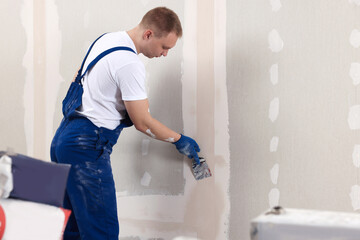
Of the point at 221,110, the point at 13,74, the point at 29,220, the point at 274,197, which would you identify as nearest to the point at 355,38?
Answer: the point at 221,110

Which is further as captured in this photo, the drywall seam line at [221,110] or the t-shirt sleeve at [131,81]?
the drywall seam line at [221,110]

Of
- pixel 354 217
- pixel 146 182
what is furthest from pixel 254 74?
pixel 354 217

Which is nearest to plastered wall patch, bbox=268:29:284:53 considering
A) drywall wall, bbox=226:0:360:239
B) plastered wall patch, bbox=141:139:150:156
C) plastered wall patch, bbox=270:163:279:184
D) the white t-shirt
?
A: drywall wall, bbox=226:0:360:239

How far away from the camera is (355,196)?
1.85 meters

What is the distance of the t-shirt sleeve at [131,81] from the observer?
1.68 metres

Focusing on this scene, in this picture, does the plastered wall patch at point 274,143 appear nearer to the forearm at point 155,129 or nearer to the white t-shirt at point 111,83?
the forearm at point 155,129

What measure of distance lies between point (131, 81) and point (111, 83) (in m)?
0.11

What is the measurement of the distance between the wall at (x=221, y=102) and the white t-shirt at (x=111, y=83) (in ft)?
1.42

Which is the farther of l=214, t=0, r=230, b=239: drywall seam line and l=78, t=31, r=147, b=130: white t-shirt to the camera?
l=214, t=0, r=230, b=239: drywall seam line

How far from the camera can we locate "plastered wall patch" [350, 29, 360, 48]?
1.82m

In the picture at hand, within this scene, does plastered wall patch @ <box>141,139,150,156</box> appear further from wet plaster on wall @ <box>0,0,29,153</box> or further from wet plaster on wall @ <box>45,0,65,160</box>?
wet plaster on wall @ <box>0,0,29,153</box>

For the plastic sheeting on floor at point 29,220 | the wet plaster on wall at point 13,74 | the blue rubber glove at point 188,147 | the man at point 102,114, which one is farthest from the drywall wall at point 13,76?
the plastic sheeting on floor at point 29,220

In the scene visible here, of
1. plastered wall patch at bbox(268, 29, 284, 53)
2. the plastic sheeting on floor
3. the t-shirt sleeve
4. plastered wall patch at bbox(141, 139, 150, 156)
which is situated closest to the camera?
the plastic sheeting on floor

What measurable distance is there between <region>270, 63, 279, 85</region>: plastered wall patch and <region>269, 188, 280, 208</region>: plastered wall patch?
0.55m
